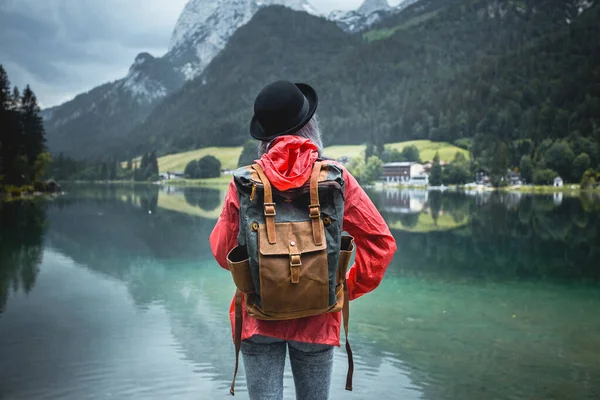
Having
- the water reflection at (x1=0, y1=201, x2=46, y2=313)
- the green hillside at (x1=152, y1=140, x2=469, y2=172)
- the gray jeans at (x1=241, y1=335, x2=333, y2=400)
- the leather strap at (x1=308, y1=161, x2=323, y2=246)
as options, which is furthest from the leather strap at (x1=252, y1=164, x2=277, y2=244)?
the green hillside at (x1=152, y1=140, x2=469, y2=172)

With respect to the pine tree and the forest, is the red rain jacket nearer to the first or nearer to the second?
the forest

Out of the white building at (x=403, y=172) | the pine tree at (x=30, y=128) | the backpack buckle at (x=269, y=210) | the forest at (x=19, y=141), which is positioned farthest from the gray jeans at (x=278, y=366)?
the white building at (x=403, y=172)

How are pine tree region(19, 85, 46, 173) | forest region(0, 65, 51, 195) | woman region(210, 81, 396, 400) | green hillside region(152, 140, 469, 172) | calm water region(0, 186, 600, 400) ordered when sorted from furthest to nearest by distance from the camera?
green hillside region(152, 140, 469, 172), pine tree region(19, 85, 46, 173), forest region(0, 65, 51, 195), calm water region(0, 186, 600, 400), woman region(210, 81, 396, 400)

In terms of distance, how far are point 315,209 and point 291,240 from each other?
17 cm

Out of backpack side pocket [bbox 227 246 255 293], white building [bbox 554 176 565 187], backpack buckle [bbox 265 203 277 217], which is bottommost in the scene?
white building [bbox 554 176 565 187]

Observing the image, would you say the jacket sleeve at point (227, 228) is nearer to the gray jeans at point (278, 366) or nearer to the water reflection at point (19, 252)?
the gray jeans at point (278, 366)

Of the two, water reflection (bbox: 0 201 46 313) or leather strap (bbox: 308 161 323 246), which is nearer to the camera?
leather strap (bbox: 308 161 323 246)

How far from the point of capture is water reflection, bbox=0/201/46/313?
13.2 meters

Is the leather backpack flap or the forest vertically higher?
the forest

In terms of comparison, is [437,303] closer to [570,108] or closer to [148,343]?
[148,343]

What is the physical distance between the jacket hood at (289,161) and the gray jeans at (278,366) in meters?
0.79

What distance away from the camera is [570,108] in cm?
14462

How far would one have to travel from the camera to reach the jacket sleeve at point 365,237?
2695mm

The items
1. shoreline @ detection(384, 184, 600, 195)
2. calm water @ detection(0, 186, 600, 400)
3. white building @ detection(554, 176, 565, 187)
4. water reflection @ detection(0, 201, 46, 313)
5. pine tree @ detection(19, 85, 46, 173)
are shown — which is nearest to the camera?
calm water @ detection(0, 186, 600, 400)
